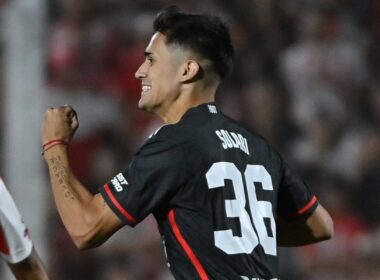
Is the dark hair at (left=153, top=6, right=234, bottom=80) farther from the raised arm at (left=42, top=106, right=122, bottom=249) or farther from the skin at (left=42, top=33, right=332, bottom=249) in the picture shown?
the raised arm at (left=42, top=106, right=122, bottom=249)

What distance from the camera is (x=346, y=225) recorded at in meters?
6.88

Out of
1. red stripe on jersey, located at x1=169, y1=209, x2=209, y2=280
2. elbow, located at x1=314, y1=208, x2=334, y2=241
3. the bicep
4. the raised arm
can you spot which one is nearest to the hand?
the raised arm

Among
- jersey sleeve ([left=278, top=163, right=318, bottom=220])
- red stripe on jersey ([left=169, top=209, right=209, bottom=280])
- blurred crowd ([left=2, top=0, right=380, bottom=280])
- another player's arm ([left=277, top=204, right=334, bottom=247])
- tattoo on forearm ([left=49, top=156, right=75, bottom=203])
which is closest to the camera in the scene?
red stripe on jersey ([left=169, top=209, right=209, bottom=280])

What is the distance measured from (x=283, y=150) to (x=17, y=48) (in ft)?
6.38

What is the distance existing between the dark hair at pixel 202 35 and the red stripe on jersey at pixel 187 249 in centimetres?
63

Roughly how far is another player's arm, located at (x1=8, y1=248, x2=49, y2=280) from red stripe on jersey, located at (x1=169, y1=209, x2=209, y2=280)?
0.65 metres

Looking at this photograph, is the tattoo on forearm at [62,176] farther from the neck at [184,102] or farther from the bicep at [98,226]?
the neck at [184,102]

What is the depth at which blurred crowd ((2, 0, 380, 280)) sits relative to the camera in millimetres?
6754

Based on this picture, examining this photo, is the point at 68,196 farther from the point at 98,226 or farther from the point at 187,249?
the point at 187,249

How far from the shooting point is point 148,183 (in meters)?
3.53

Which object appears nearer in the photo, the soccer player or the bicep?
the bicep

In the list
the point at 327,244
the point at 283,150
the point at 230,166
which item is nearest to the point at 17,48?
the point at 283,150

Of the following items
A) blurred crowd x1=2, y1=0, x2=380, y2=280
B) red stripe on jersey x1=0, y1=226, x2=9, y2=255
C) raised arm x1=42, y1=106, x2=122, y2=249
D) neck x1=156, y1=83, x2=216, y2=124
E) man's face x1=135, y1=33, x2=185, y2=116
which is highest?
man's face x1=135, y1=33, x2=185, y2=116

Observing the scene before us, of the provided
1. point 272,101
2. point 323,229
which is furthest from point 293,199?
point 272,101
